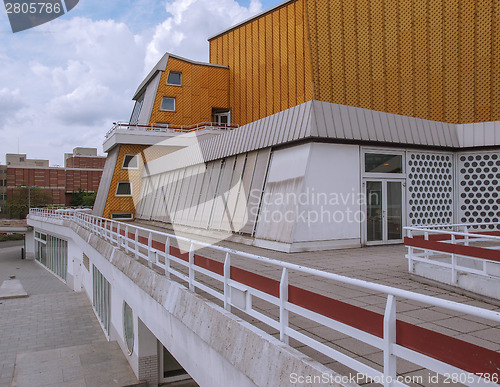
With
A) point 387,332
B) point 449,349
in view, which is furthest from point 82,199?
point 449,349

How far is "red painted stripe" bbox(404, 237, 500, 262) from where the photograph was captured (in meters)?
5.87

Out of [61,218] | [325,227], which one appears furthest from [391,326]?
[61,218]

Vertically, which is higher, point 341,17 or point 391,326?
point 341,17

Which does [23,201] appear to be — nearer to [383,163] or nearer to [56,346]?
[56,346]

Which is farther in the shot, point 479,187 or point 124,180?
point 124,180

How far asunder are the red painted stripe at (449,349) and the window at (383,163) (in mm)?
10307

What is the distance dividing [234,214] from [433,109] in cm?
1299

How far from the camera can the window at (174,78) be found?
106ft

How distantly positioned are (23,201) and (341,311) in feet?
292

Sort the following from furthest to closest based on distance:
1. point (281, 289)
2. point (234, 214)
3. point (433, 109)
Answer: point (433, 109) < point (234, 214) < point (281, 289)

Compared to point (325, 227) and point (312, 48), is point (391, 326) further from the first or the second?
point (312, 48)

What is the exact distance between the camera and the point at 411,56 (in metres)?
21.6

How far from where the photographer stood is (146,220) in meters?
26.8

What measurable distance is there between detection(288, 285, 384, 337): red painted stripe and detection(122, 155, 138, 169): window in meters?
26.4
